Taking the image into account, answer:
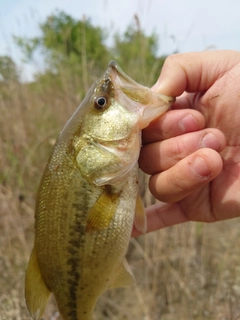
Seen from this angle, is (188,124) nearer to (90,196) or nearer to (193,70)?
(193,70)

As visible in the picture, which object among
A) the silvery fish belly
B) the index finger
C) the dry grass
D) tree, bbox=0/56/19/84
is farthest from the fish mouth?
tree, bbox=0/56/19/84

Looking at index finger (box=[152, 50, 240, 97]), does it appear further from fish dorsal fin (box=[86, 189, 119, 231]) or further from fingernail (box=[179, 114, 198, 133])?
fish dorsal fin (box=[86, 189, 119, 231])

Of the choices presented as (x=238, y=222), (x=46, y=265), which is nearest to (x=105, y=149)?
(x=46, y=265)

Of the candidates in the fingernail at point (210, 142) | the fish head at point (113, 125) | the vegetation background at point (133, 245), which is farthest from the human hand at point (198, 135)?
the vegetation background at point (133, 245)

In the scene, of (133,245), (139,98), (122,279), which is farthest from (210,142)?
(133,245)

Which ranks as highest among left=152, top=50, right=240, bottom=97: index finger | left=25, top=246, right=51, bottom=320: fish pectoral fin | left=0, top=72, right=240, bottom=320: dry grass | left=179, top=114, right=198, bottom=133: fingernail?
left=152, top=50, right=240, bottom=97: index finger
